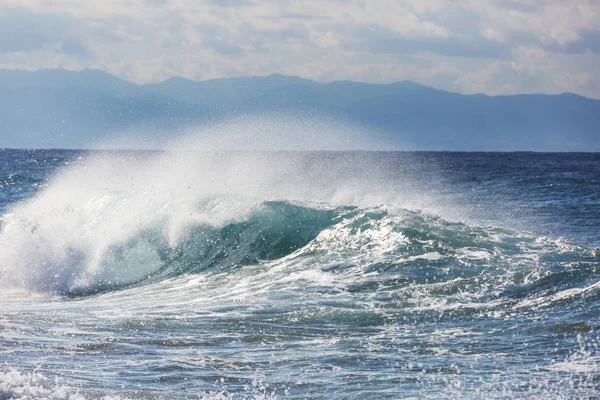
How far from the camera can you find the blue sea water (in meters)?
9.12

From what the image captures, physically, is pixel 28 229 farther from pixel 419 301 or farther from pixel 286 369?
pixel 286 369

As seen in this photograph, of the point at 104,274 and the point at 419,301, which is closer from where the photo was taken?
the point at 419,301

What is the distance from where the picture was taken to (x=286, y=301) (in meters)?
13.7

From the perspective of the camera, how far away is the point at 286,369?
31.5 ft

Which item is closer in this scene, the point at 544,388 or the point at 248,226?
the point at 544,388

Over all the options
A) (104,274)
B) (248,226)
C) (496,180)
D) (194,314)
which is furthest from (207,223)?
(496,180)

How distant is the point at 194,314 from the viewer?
1306 centimetres

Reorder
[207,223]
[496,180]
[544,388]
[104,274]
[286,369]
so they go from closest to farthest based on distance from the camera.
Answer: [544,388], [286,369], [104,274], [207,223], [496,180]

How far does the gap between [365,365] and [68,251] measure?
12777 mm

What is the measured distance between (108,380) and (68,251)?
39.9 ft

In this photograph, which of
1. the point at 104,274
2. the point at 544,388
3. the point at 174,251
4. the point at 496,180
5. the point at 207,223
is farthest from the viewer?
the point at 496,180

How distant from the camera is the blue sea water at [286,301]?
912cm

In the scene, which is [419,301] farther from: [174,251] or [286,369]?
[174,251]

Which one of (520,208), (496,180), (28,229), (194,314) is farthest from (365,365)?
(496,180)
